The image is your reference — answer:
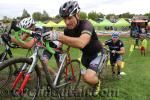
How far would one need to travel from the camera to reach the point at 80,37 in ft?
19.4

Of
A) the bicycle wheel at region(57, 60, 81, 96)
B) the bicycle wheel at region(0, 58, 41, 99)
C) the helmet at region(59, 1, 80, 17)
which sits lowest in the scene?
the bicycle wheel at region(57, 60, 81, 96)

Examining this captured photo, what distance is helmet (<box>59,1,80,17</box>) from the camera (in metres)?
6.12

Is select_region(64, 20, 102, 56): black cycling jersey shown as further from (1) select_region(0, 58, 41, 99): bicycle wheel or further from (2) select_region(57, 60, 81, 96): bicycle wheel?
(1) select_region(0, 58, 41, 99): bicycle wheel

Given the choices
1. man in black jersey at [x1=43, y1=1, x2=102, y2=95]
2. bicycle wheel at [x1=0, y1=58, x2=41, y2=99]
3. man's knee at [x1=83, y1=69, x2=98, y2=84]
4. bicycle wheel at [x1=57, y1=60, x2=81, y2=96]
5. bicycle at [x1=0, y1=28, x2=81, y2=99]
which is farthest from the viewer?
bicycle wheel at [x1=57, y1=60, x2=81, y2=96]

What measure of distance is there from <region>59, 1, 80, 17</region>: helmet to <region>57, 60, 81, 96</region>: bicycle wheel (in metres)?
1.50

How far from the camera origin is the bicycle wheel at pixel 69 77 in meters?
7.07

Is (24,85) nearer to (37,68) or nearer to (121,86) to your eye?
(37,68)

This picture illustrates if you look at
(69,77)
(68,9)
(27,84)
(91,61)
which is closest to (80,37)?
(68,9)

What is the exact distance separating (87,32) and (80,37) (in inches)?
8.5

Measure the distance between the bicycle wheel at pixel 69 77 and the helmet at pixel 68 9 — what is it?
1500mm

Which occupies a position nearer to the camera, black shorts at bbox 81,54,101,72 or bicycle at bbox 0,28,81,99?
bicycle at bbox 0,28,81,99

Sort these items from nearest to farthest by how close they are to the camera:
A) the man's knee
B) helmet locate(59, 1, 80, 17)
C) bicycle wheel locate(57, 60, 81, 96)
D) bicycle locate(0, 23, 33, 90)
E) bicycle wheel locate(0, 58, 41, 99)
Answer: bicycle wheel locate(0, 58, 41, 99), bicycle locate(0, 23, 33, 90), helmet locate(59, 1, 80, 17), the man's knee, bicycle wheel locate(57, 60, 81, 96)

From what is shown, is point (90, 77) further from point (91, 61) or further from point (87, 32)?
point (87, 32)

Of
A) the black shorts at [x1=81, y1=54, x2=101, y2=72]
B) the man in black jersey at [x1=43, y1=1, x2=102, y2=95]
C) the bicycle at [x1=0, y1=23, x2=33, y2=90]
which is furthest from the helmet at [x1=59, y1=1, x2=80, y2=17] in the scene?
the black shorts at [x1=81, y1=54, x2=101, y2=72]
